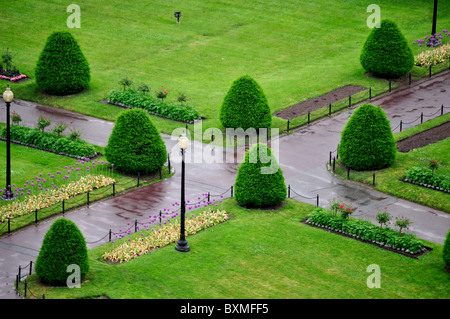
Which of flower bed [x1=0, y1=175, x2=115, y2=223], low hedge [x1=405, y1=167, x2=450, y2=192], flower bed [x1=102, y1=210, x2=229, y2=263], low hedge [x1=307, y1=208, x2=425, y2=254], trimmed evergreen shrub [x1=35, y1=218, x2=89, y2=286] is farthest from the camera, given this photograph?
low hedge [x1=405, y1=167, x2=450, y2=192]

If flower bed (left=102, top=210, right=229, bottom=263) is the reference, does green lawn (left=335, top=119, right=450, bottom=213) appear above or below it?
above

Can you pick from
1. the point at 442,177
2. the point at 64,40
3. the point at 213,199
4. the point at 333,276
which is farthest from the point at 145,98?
the point at 333,276

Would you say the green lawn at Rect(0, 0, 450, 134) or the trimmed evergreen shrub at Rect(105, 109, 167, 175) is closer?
the trimmed evergreen shrub at Rect(105, 109, 167, 175)

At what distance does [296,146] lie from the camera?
40094mm

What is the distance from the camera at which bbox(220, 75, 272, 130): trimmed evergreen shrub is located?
4056 centimetres

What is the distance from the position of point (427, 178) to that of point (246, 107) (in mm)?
9350

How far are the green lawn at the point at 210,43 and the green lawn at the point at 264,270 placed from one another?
12.1 metres

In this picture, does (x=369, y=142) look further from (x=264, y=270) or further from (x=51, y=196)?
(x=51, y=196)

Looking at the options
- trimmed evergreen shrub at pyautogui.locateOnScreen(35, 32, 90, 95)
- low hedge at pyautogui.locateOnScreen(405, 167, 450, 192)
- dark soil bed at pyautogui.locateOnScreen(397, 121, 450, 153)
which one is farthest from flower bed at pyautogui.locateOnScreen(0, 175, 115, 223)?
dark soil bed at pyautogui.locateOnScreen(397, 121, 450, 153)

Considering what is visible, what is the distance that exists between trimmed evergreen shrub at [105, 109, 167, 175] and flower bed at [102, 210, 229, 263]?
4.60m

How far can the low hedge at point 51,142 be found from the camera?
38.2m

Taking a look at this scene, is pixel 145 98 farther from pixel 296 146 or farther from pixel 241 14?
pixel 241 14

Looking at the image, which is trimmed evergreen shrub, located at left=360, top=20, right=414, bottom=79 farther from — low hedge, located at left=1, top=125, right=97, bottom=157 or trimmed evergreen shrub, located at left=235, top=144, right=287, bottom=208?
low hedge, located at left=1, top=125, right=97, bottom=157

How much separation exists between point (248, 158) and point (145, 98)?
12.6 m
